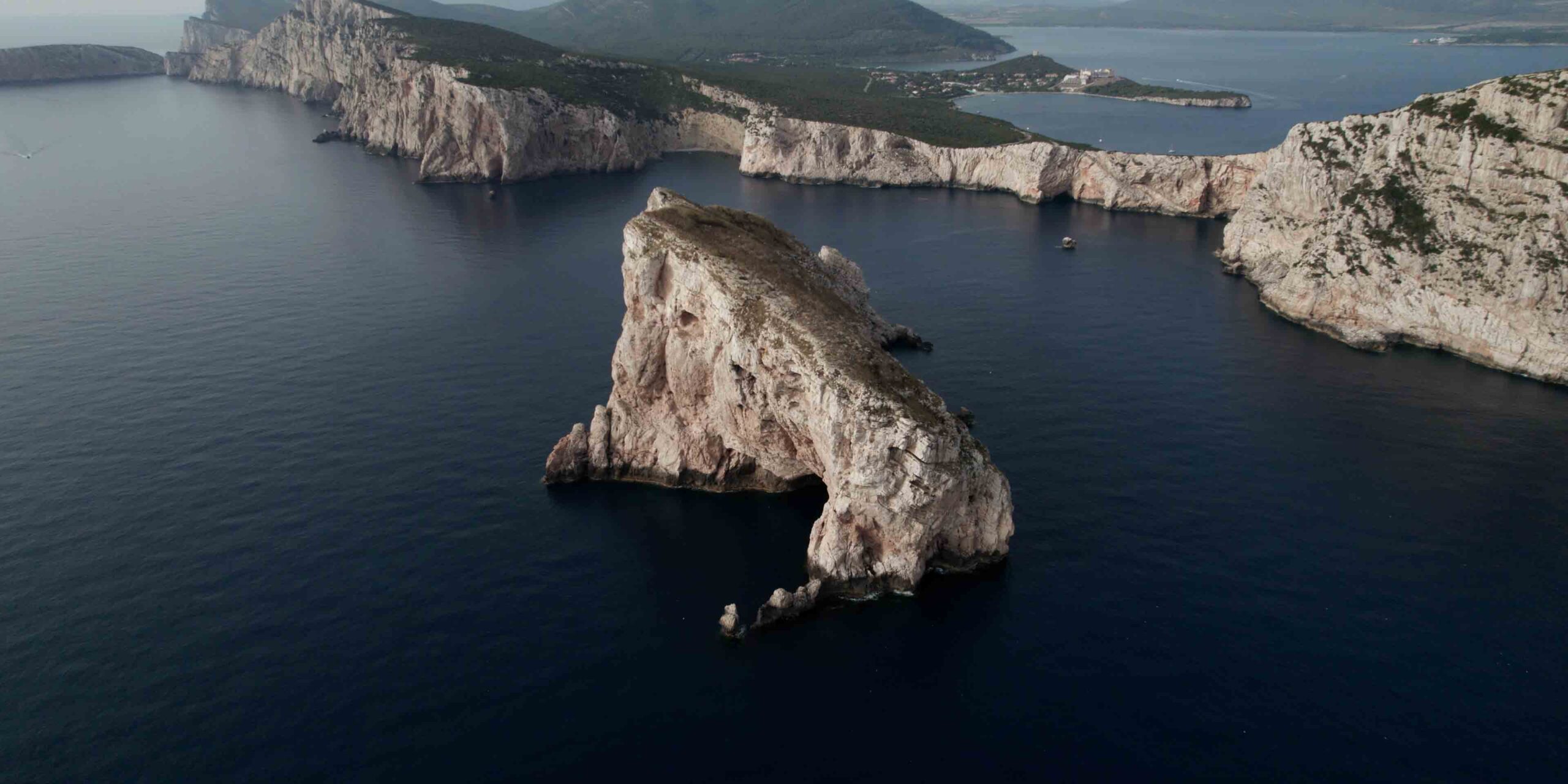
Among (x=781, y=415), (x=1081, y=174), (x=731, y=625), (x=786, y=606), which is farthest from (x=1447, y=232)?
(x=731, y=625)

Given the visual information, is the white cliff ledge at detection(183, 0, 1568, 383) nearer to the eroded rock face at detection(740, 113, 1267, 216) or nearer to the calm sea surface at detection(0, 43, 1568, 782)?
the calm sea surface at detection(0, 43, 1568, 782)

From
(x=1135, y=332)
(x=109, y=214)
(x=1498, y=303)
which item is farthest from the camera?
(x=109, y=214)

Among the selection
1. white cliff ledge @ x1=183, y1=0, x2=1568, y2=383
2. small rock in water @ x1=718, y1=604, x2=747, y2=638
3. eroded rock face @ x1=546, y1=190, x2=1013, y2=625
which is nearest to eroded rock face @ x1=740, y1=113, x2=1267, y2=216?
white cliff ledge @ x1=183, y1=0, x2=1568, y2=383

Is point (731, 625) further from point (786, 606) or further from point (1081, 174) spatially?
point (1081, 174)

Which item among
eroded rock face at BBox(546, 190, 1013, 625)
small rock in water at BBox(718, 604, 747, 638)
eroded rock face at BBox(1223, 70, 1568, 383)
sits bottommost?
small rock in water at BBox(718, 604, 747, 638)

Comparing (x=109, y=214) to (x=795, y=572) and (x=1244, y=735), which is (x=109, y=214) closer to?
(x=795, y=572)

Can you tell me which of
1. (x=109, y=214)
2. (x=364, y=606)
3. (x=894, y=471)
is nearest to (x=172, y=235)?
→ (x=109, y=214)
